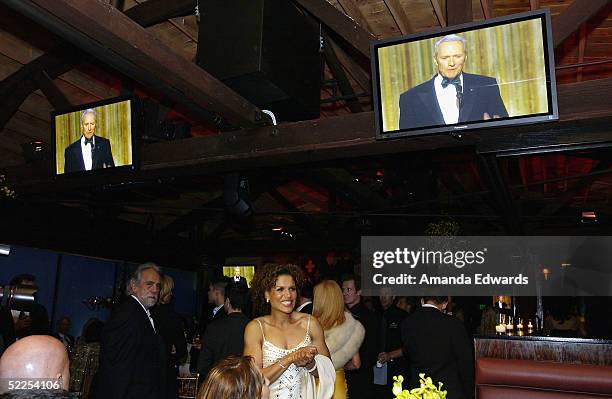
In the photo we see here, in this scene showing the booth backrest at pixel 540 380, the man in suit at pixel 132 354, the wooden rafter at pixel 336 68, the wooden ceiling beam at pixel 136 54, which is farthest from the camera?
the wooden rafter at pixel 336 68

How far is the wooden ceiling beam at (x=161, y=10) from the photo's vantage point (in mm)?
4172

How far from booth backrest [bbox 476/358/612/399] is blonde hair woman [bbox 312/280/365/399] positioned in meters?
0.92

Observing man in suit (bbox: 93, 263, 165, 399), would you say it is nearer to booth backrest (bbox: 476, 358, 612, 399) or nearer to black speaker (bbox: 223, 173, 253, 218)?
black speaker (bbox: 223, 173, 253, 218)

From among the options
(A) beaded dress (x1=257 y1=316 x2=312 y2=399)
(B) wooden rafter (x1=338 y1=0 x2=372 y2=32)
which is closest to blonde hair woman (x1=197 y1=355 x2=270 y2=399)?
(A) beaded dress (x1=257 y1=316 x2=312 y2=399)

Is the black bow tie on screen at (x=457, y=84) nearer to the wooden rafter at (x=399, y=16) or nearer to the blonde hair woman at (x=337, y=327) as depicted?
the wooden rafter at (x=399, y=16)

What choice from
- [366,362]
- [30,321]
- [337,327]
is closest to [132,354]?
[337,327]

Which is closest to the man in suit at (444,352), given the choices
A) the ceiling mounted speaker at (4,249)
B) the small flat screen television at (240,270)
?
the ceiling mounted speaker at (4,249)

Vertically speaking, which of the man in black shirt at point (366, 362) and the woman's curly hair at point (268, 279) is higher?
the woman's curly hair at point (268, 279)

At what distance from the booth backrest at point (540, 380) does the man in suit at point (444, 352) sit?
1.41 ft

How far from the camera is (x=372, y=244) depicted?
10398 mm

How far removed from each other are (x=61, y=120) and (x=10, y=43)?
108cm

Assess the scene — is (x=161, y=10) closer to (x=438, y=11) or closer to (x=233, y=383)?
(x=438, y=11)

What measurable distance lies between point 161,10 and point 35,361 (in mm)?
3113

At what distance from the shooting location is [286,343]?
337cm
